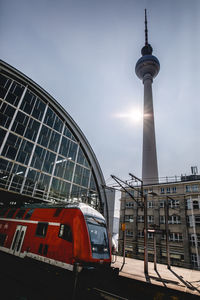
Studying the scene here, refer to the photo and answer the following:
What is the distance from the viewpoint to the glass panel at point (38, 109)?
26422 mm

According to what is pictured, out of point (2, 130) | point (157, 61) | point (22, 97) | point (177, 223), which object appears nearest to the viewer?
point (2, 130)

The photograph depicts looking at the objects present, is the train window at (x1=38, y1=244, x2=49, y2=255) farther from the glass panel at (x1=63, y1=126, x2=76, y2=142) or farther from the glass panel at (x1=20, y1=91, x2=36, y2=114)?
the glass panel at (x1=63, y1=126, x2=76, y2=142)

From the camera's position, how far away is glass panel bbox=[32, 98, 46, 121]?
26.4 m

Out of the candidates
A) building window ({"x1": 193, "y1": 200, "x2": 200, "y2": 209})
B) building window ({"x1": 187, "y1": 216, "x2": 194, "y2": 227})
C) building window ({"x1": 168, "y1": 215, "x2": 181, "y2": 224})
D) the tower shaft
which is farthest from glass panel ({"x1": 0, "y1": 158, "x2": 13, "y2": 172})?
the tower shaft

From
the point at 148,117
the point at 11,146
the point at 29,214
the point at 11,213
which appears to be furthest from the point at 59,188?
the point at 148,117

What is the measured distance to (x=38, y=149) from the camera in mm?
24859

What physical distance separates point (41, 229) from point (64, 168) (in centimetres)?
1606

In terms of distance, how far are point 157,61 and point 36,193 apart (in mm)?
65549

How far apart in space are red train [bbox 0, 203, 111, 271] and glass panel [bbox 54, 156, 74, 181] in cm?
1272

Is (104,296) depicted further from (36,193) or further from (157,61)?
(157,61)

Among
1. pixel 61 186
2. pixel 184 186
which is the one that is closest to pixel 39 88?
pixel 61 186

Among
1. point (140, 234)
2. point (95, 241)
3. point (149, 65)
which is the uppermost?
point (149, 65)

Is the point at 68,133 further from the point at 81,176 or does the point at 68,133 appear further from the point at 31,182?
the point at 31,182

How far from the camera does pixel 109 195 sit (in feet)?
221
